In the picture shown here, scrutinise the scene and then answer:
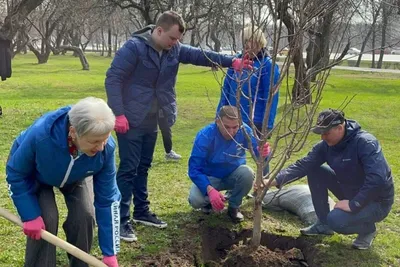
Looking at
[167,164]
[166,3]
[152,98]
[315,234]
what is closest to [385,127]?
[167,164]

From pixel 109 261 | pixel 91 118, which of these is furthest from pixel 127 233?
pixel 91 118

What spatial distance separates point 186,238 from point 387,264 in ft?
5.11

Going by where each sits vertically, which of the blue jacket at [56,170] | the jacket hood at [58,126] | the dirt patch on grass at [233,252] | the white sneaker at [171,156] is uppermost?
the jacket hood at [58,126]

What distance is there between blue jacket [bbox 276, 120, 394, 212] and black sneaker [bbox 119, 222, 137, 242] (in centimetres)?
127

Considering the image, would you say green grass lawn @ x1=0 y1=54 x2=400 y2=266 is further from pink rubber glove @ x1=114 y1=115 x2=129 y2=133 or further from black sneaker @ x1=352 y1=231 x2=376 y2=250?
pink rubber glove @ x1=114 y1=115 x2=129 y2=133

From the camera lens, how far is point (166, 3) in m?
18.4

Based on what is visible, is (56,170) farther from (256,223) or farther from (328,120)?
(328,120)

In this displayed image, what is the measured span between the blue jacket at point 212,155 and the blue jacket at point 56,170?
1.29 metres

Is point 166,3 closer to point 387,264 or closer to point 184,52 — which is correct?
point 184,52

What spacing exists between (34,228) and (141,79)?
159 cm

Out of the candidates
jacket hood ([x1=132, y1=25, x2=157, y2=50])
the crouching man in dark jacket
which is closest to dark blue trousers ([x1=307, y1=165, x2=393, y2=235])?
the crouching man in dark jacket

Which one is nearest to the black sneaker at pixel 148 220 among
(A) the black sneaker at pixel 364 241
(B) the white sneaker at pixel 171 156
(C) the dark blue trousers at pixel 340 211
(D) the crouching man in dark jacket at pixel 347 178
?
(D) the crouching man in dark jacket at pixel 347 178

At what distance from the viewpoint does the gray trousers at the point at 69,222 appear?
9.90ft

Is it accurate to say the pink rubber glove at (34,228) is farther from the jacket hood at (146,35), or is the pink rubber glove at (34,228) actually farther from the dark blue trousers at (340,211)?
the dark blue trousers at (340,211)
